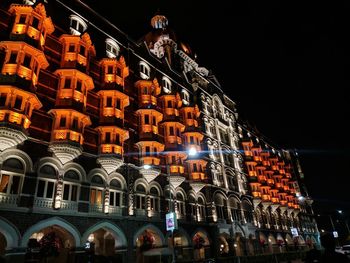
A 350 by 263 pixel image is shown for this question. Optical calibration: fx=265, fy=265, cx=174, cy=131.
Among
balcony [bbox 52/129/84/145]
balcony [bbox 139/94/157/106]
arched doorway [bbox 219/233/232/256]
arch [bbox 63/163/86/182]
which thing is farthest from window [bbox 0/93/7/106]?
arched doorway [bbox 219/233/232/256]

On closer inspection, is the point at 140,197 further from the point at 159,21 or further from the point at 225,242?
the point at 159,21

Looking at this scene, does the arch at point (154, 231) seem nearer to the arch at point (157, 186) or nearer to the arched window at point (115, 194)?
the arched window at point (115, 194)

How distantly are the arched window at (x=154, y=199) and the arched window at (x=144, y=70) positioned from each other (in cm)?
1556

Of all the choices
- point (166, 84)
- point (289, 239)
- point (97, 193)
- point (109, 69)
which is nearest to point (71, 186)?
point (97, 193)

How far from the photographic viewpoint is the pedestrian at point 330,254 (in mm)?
5461

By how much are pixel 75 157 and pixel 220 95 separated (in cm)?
3811

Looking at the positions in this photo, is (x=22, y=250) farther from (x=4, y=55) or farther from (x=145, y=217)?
(x=4, y=55)

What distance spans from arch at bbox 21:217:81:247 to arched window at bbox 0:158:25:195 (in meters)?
2.85

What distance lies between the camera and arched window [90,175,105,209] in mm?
23797

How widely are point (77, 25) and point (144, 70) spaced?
1052 cm

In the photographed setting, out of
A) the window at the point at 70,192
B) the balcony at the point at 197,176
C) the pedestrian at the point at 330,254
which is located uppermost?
the balcony at the point at 197,176

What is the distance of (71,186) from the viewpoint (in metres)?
22.7

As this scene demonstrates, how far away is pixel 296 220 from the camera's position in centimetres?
6750

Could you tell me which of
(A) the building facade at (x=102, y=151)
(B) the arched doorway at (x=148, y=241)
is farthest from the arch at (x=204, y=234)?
(B) the arched doorway at (x=148, y=241)
